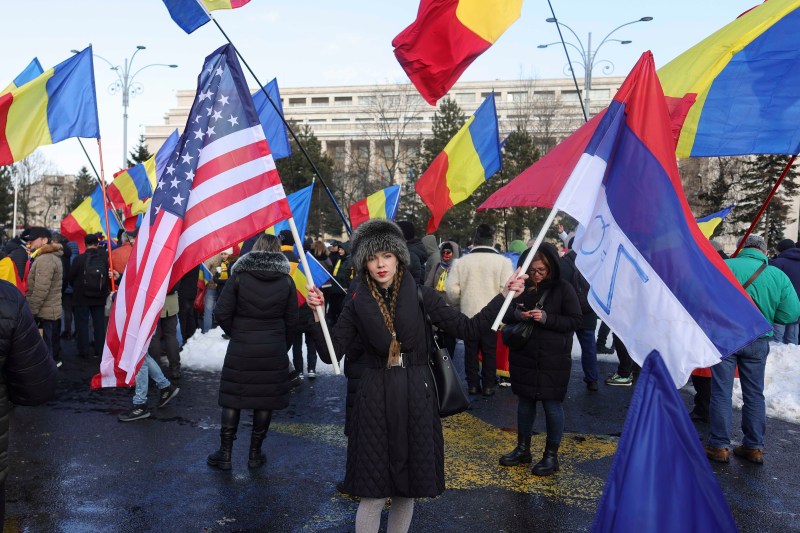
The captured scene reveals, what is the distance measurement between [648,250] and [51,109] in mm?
6395

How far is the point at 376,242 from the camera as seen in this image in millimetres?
3641

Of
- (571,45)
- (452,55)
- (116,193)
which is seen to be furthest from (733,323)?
(571,45)

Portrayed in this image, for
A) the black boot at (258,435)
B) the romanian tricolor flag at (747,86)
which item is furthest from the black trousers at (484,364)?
the romanian tricolor flag at (747,86)

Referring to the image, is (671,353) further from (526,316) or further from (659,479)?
(526,316)

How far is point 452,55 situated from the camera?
512cm

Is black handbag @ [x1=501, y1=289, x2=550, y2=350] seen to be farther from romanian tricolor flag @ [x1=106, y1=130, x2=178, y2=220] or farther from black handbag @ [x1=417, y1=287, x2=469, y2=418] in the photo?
romanian tricolor flag @ [x1=106, y1=130, x2=178, y2=220]

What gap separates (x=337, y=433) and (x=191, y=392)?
2448 mm

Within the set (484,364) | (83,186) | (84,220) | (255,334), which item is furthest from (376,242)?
(83,186)

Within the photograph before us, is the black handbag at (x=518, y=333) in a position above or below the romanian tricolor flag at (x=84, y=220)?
below

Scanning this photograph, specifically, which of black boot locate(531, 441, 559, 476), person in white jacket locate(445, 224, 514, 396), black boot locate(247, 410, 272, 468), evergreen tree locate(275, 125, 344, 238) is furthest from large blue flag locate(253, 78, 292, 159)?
evergreen tree locate(275, 125, 344, 238)

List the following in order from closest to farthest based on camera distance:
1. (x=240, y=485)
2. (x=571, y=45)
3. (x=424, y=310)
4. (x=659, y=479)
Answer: (x=659, y=479)
(x=424, y=310)
(x=240, y=485)
(x=571, y=45)

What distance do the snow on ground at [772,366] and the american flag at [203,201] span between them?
5.00 metres

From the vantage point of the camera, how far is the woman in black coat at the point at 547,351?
5.11 metres

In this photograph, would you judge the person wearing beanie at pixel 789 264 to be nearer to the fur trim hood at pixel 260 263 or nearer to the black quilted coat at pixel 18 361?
the fur trim hood at pixel 260 263
